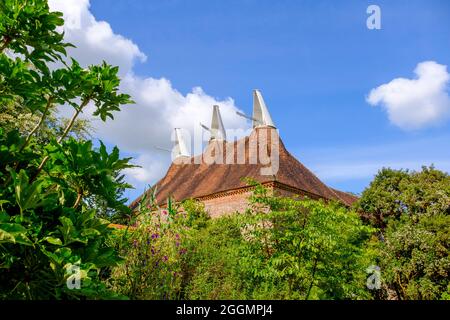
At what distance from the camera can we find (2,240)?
3033 millimetres

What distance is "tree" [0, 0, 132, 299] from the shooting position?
3.32 metres

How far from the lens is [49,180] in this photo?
150 inches

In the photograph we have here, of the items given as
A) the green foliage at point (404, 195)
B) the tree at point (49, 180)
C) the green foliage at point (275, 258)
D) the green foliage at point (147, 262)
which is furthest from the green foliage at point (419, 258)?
the tree at point (49, 180)

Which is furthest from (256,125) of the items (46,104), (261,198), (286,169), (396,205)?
(46,104)

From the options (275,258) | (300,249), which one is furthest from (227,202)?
(275,258)

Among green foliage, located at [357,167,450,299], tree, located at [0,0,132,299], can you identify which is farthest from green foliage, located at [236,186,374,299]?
green foliage, located at [357,167,450,299]

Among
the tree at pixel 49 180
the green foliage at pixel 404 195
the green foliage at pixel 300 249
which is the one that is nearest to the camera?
the tree at pixel 49 180

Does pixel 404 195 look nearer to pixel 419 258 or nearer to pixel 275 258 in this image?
pixel 419 258

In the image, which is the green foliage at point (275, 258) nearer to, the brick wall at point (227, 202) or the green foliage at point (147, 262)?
the green foliage at point (147, 262)

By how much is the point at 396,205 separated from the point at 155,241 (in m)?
17.7

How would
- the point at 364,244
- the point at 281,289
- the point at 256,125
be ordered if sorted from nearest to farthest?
the point at 281,289, the point at 364,244, the point at 256,125

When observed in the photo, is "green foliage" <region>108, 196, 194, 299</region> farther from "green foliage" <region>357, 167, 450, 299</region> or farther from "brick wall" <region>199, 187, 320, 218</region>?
"brick wall" <region>199, 187, 320, 218</region>

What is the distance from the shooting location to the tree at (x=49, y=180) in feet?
10.9

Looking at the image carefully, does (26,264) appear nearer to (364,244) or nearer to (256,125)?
(364,244)
